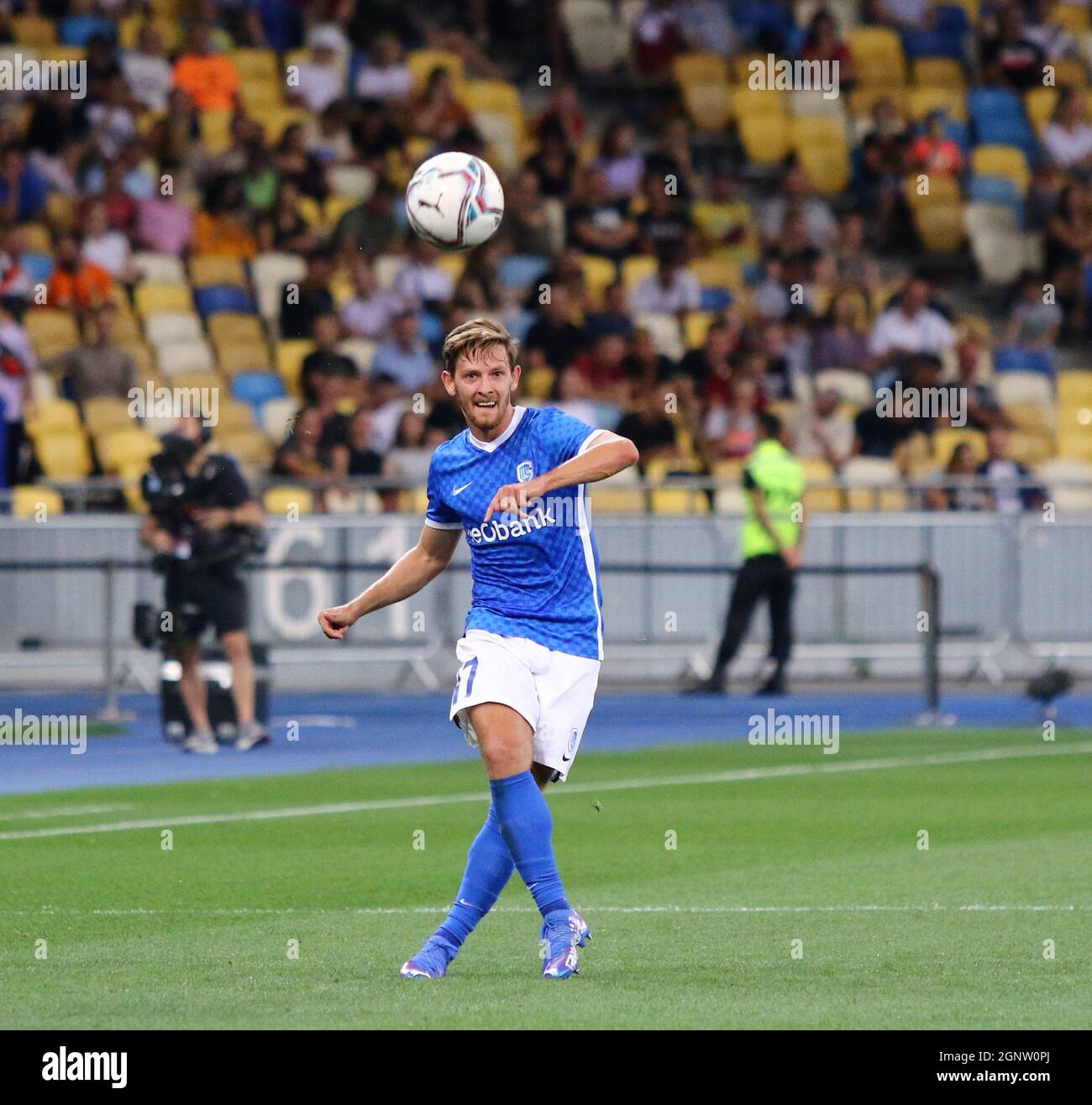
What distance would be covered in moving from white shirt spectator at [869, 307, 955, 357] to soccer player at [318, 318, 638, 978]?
1774 centimetres

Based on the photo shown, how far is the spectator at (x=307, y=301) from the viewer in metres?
24.1

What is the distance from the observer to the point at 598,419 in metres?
23.9

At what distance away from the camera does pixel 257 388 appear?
24109 mm

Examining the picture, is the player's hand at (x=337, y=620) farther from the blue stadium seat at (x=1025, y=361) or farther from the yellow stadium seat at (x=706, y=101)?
the yellow stadium seat at (x=706, y=101)

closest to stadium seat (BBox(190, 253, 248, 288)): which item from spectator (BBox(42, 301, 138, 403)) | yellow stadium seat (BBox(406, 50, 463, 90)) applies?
spectator (BBox(42, 301, 138, 403))

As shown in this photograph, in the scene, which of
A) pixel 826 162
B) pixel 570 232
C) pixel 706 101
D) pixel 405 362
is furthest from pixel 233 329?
pixel 826 162

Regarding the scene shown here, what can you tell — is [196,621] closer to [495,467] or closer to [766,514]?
[766,514]

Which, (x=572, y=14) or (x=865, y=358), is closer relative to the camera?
(x=865, y=358)

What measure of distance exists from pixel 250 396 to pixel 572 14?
8083 mm

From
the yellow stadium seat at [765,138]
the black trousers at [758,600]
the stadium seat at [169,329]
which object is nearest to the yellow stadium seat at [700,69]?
the yellow stadium seat at [765,138]

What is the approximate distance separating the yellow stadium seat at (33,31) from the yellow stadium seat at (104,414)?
5.28 metres

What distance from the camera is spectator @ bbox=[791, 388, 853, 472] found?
24.4 metres

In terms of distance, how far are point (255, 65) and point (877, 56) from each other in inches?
307
